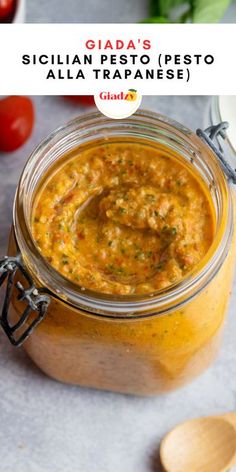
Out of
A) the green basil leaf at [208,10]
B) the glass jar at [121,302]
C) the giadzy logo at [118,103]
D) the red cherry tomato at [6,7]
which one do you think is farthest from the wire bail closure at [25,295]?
the green basil leaf at [208,10]

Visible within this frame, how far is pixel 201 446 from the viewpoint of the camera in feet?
5.38

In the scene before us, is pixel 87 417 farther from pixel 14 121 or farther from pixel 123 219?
pixel 14 121

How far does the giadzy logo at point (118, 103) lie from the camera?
1.47m

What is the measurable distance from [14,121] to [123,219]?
1.61 ft

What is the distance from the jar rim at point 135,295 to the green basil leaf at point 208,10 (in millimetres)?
494

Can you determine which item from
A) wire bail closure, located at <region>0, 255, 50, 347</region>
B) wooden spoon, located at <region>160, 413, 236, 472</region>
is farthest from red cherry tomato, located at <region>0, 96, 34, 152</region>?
wooden spoon, located at <region>160, 413, 236, 472</region>

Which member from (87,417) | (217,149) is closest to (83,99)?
(217,149)

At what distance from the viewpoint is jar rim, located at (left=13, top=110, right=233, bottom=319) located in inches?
50.7

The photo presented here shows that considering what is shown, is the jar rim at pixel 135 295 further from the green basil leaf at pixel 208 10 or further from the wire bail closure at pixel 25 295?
the green basil leaf at pixel 208 10

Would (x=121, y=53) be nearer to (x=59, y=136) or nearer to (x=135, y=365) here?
(x=59, y=136)

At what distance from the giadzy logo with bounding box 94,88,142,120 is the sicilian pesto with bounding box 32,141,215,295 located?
0.18 ft

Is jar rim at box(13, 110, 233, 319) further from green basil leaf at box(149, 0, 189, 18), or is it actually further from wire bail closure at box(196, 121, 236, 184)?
green basil leaf at box(149, 0, 189, 18)

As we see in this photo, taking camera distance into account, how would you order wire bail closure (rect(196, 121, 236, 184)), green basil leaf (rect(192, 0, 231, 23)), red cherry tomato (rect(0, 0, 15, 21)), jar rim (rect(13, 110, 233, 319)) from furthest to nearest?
green basil leaf (rect(192, 0, 231, 23))
red cherry tomato (rect(0, 0, 15, 21))
wire bail closure (rect(196, 121, 236, 184))
jar rim (rect(13, 110, 233, 319))

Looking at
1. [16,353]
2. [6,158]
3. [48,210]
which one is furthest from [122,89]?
[16,353]
